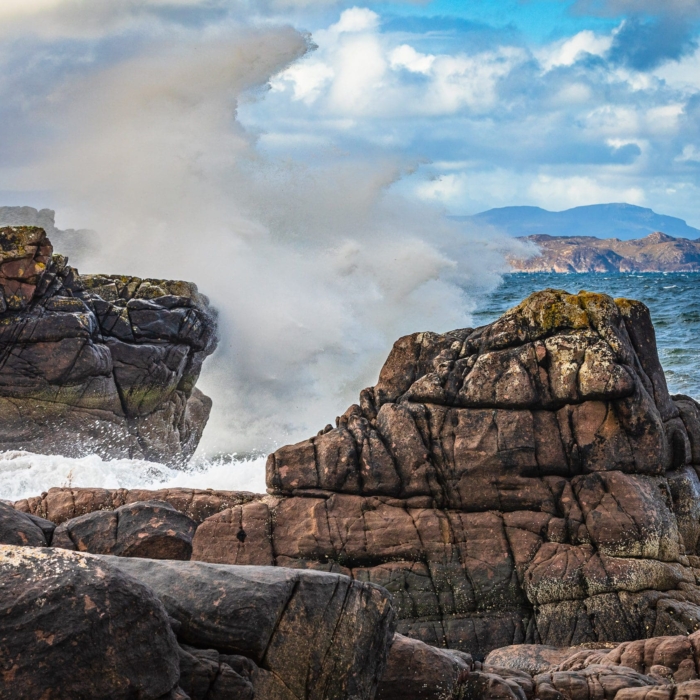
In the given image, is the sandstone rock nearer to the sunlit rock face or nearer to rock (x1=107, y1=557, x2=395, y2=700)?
the sunlit rock face

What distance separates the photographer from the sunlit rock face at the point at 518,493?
1617cm

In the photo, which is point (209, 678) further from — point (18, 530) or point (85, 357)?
point (85, 357)

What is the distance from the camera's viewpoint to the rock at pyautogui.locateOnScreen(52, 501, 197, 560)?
41.2 ft

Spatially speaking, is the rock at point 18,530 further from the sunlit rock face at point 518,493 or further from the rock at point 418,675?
the sunlit rock face at point 518,493

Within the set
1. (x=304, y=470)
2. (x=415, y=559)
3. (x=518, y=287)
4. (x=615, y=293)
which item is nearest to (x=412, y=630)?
(x=415, y=559)

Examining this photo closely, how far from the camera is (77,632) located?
7082 mm

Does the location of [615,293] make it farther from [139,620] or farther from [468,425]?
[139,620]

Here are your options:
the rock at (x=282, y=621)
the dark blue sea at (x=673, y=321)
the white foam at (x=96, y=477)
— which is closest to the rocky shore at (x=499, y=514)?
the rock at (x=282, y=621)

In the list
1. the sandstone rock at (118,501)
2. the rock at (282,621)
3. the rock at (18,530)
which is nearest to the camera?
the rock at (282,621)

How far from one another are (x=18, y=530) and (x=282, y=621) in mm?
3984

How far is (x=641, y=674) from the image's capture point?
487 inches

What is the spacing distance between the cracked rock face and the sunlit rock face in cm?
1828

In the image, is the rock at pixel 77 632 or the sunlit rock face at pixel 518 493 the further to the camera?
the sunlit rock face at pixel 518 493

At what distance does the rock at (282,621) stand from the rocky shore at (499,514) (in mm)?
692
